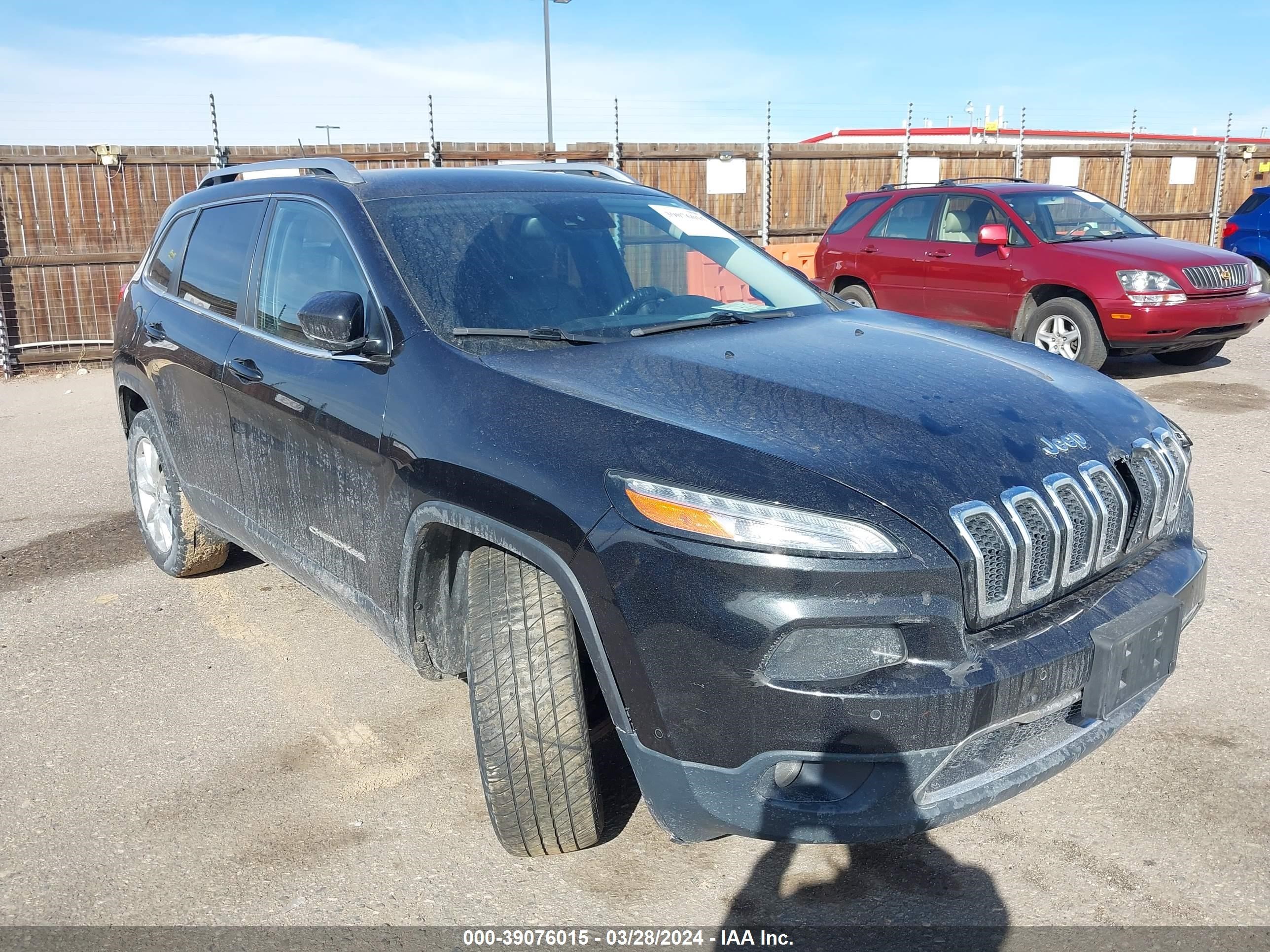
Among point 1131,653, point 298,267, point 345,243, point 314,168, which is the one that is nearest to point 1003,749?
point 1131,653

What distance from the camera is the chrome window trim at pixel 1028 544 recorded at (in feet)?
7.64

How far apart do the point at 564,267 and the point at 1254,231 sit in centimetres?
1352

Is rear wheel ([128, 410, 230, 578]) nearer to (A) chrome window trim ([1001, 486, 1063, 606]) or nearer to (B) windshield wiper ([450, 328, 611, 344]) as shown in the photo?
(B) windshield wiper ([450, 328, 611, 344])

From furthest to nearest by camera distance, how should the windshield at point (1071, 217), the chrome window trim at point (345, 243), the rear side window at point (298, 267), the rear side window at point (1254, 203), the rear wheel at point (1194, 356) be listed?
the rear side window at point (1254, 203) < the rear wheel at point (1194, 356) < the windshield at point (1071, 217) < the rear side window at point (298, 267) < the chrome window trim at point (345, 243)

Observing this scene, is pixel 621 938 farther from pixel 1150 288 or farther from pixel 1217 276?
pixel 1217 276

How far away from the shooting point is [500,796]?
2.60 metres

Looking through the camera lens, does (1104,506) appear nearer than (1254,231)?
Yes

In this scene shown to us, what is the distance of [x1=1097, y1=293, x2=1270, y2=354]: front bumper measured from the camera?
8430 millimetres

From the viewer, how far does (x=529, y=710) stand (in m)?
2.53

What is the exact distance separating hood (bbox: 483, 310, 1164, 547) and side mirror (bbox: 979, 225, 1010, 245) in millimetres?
6235

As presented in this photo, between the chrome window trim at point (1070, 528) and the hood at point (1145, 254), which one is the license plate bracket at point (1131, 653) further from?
the hood at point (1145, 254)

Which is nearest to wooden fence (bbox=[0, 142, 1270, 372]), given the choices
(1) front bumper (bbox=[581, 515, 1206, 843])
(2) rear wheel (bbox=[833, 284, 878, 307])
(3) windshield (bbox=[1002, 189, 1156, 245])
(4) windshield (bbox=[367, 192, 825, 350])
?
(2) rear wheel (bbox=[833, 284, 878, 307])

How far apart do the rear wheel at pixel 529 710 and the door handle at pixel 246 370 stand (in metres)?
1.42

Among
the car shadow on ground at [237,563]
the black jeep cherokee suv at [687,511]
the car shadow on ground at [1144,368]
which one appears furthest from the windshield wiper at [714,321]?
the car shadow on ground at [1144,368]
